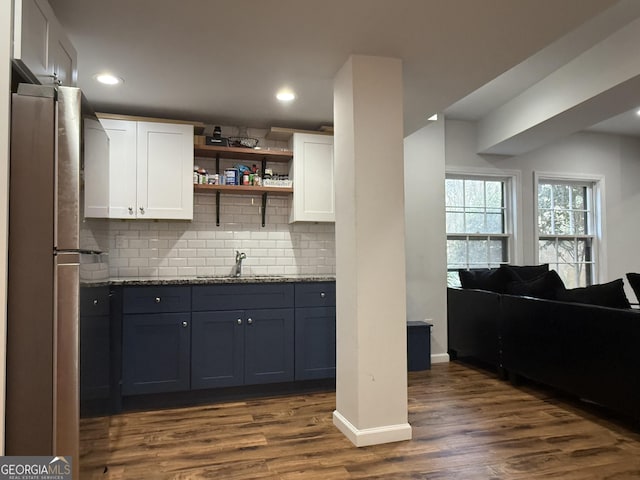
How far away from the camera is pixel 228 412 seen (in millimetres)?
3164

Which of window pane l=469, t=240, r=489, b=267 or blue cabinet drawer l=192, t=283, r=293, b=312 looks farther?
window pane l=469, t=240, r=489, b=267

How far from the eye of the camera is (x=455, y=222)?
5.08 meters

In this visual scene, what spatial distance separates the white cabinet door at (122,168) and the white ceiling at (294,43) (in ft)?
0.63

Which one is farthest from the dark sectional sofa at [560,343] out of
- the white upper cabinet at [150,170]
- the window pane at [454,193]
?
the white upper cabinet at [150,170]

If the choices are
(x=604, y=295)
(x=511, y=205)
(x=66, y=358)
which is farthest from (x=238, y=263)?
(x=511, y=205)

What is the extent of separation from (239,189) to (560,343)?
2838mm

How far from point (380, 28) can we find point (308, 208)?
184cm

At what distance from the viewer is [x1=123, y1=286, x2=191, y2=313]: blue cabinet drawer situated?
10.5ft

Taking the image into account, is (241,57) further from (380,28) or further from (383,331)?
(383,331)

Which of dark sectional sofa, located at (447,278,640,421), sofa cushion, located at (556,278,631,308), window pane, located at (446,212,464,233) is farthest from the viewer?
window pane, located at (446,212,464,233)

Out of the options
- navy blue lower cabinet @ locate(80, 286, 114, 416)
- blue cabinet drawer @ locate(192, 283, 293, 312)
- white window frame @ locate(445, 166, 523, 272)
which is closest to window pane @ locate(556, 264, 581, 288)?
white window frame @ locate(445, 166, 523, 272)

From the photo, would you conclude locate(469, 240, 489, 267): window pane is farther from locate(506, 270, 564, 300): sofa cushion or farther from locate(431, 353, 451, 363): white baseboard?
locate(506, 270, 564, 300): sofa cushion

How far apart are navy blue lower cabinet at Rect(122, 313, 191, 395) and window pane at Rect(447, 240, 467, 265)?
3.10m

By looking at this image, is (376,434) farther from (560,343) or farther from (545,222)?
(545,222)
